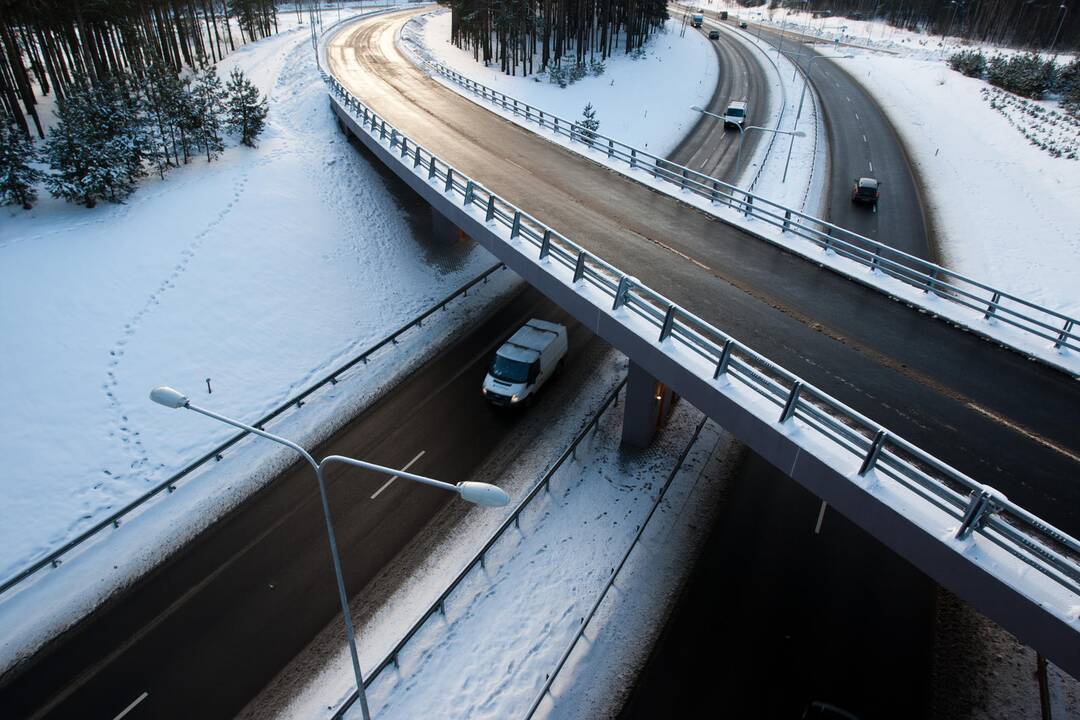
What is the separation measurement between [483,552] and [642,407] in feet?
21.5

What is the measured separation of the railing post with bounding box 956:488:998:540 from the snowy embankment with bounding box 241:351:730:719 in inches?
316

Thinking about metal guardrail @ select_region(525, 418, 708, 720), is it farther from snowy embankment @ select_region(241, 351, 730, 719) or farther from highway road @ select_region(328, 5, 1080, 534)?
highway road @ select_region(328, 5, 1080, 534)

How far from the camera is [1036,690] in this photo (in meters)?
12.4

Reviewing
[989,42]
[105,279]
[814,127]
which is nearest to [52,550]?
[105,279]

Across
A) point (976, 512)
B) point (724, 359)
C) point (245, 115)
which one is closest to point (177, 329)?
point (245, 115)

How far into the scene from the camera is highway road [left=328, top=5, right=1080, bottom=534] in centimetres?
1046

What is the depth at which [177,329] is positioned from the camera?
22750 millimetres

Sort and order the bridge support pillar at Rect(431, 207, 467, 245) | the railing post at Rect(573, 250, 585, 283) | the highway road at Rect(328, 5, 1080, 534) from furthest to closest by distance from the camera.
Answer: the bridge support pillar at Rect(431, 207, 467, 245) → the railing post at Rect(573, 250, 585, 283) → the highway road at Rect(328, 5, 1080, 534)

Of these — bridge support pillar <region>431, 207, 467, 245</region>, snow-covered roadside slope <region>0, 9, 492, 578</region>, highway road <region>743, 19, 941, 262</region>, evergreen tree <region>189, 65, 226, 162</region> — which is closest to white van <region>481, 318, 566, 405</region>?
snow-covered roadside slope <region>0, 9, 492, 578</region>

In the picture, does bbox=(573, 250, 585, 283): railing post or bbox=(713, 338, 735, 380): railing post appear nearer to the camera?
bbox=(713, 338, 735, 380): railing post

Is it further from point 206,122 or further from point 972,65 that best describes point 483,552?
point 972,65

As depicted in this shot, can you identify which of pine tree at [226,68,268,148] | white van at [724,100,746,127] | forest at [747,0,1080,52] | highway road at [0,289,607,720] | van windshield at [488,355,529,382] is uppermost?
forest at [747,0,1080,52]

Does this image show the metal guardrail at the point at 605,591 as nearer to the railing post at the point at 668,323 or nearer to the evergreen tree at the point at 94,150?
the railing post at the point at 668,323

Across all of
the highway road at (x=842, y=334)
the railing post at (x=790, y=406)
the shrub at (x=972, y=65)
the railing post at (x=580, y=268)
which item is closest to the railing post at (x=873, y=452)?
the railing post at (x=790, y=406)
